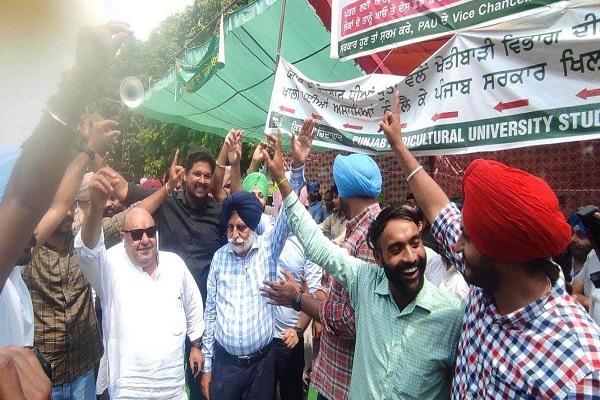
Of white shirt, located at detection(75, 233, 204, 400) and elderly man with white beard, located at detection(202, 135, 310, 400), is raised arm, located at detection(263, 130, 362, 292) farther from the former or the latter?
white shirt, located at detection(75, 233, 204, 400)

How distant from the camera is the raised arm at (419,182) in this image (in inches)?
78.8

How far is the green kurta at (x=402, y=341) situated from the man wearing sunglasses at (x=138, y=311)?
1.18m

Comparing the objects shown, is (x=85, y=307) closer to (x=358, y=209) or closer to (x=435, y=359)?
(x=358, y=209)

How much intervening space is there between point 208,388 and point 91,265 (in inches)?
44.9

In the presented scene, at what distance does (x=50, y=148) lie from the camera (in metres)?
0.84

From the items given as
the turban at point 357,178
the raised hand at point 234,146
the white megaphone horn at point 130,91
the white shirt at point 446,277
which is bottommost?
the white shirt at point 446,277

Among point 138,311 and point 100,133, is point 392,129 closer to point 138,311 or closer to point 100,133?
point 100,133

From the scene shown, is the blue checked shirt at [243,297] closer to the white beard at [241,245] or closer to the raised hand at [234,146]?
the white beard at [241,245]

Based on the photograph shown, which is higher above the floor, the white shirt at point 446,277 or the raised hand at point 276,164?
the raised hand at point 276,164

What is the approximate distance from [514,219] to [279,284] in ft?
4.68

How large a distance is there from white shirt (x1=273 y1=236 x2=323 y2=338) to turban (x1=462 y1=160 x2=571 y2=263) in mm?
2380

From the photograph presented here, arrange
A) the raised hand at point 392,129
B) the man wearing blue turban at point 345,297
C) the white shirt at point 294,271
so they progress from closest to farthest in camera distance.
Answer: the raised hand at point 392,129
the man wearing blue turban at point 345,297
the white shirt at point 294,271

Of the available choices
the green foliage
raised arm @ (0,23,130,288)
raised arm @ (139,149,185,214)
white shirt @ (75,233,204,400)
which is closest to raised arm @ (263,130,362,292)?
white shirt @ (75,233,204,400)

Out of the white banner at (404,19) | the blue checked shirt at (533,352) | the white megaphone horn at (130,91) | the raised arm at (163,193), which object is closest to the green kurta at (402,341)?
the blue checked shirt at (533,352)
